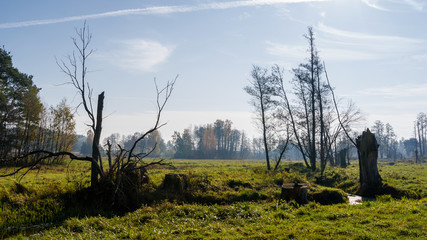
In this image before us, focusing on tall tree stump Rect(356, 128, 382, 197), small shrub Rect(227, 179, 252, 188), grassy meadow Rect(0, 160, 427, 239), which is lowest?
grassy meadow Rect(0, 160, 427, 239)

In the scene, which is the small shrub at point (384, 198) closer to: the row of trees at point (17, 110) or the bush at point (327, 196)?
the bush at point (327, 196)

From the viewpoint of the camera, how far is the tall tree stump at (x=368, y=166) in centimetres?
1444

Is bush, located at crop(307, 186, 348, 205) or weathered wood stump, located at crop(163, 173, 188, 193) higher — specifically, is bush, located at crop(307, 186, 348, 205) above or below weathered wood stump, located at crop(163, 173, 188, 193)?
below

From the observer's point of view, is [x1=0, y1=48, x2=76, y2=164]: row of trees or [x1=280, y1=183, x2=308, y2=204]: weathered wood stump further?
[x1=0, y1=48, x2=76, y2=164]: row of trees

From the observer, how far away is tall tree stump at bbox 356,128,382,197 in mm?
14437

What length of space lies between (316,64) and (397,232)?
2106cm

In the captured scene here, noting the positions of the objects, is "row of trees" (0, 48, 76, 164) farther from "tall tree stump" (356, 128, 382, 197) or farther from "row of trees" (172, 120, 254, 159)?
"row of trees" (172, 120, 254, 159)

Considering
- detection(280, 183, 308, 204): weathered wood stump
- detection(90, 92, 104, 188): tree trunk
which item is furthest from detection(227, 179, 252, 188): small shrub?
detection(90, 92, 104, 188): tree trunk

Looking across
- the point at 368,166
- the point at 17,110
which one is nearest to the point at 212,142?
the point at 17,110

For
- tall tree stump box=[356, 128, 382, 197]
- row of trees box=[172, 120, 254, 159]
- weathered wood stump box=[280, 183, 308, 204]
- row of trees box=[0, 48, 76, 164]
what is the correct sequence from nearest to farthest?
weathered wood stump box=[280, 183, 308, 204], tall tree stump box=[356, 128, 382, 197], row of trees box=[0, 48, 76, 164], row of trees box=[172, 120, 254, 159]

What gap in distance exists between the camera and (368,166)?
14977mm

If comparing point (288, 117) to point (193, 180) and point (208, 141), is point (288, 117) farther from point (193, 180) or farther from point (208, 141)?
point (208, 141)

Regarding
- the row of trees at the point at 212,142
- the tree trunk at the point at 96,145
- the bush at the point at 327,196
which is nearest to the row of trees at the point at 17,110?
the tree trunk at the point at 96,145

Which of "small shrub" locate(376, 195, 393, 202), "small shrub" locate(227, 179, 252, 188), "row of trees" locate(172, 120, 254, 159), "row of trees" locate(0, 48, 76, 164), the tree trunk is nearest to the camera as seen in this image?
the tree trunk
